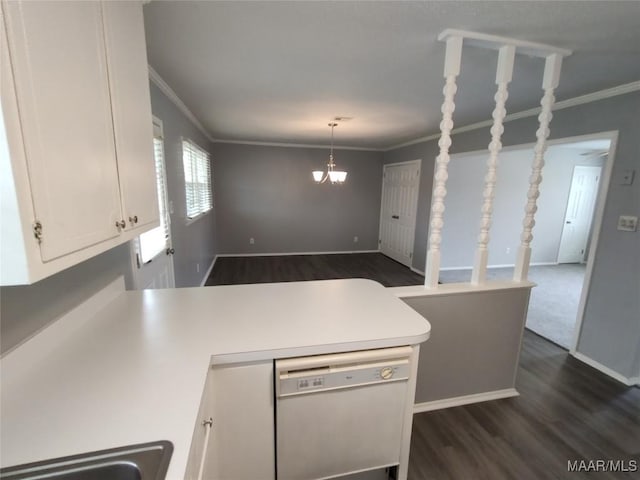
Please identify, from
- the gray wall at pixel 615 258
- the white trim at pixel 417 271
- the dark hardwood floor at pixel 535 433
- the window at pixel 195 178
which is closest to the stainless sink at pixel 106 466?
the dark hardwood floor at pixel 535 433

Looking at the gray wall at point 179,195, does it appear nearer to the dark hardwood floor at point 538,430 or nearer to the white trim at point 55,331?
the white trim at point 55,331

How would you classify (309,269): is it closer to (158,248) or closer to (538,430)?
(158,248)

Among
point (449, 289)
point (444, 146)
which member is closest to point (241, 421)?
point (449, 289)

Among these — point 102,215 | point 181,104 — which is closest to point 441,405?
point 102,215

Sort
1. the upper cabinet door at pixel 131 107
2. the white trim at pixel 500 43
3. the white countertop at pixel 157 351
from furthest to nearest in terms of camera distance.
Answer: the white trim at pixel 500 43, the upper cabinet door at pixel 131 107, the white countertop at pixel 157 351

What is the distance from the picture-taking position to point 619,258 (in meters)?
2.39

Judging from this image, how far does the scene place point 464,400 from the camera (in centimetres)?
213

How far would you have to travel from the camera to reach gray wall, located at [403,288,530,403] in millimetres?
1967

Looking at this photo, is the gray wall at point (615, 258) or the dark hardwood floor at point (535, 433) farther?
the gray wall at point (615, 258)

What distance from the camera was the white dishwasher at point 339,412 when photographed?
1.16m

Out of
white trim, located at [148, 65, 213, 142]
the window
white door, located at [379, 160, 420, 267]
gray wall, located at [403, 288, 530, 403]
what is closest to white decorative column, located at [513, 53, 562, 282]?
gray wall, located at [403, 288, 530, 403]

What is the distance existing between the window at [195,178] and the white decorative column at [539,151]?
3345mm

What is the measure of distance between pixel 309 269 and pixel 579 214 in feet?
18.4

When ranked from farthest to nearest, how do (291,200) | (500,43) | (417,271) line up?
1. (291,200)
2. (417,271)
3. (500,43)
